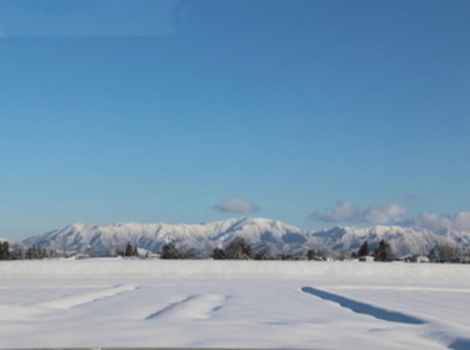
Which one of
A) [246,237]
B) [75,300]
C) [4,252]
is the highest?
[246,237]

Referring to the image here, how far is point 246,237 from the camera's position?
178625 mm

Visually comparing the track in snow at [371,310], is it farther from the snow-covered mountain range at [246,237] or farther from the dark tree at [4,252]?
the snow-covered mountain range at [246,237]

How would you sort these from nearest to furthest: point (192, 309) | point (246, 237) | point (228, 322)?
point (228, 322)
point (192, 309)
point (246, 237)

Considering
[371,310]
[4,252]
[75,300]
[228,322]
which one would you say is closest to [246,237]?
[4,252]

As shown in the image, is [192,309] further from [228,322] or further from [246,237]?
[246,237]

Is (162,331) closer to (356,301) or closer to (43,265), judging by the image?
(356,301)

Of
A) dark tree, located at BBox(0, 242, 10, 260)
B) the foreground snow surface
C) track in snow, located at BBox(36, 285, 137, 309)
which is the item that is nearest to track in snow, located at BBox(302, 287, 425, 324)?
the foreground snow surface

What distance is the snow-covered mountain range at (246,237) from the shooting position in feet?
492

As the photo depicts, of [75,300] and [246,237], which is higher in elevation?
[246,237]

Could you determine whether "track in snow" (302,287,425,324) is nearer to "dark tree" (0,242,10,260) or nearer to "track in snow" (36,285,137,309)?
"track in snow" (36,285,137,309)

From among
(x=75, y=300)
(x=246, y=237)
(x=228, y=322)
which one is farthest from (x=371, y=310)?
(x=246, y=237)

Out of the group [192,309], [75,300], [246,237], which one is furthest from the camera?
[246,237]

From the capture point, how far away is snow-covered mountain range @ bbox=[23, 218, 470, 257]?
150m

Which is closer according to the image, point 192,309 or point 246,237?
point 192,309
